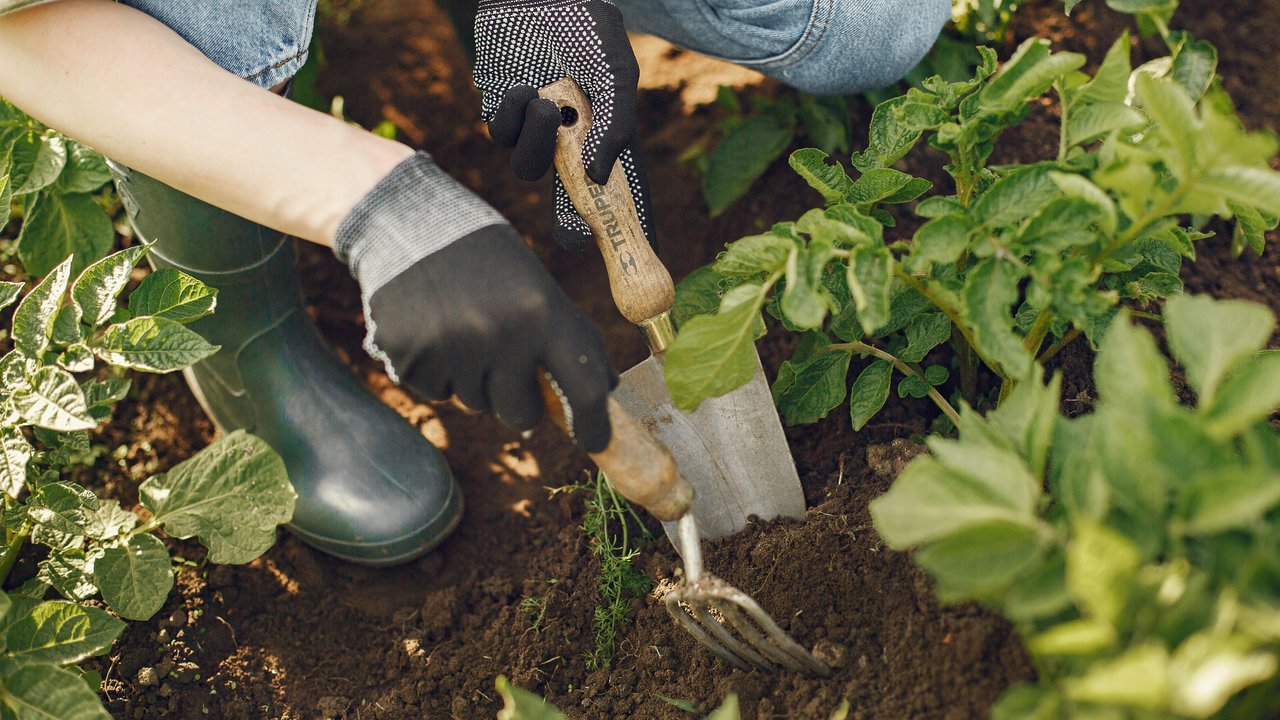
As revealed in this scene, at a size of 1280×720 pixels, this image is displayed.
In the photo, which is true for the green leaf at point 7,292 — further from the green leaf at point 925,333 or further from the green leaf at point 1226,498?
the green leaf at point 1226,498

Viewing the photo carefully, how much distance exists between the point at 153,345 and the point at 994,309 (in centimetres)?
103

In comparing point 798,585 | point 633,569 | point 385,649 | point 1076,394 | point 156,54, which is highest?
point 156,54

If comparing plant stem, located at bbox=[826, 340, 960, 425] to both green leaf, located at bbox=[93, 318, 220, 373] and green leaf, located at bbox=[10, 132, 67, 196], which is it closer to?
green leaf, located at bbox=[93, 318, 220, 373]

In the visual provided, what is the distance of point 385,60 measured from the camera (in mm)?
2293

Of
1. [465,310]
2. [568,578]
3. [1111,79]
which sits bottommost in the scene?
[568,578]

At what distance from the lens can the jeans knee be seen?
1541 mm

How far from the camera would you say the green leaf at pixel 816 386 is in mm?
1336

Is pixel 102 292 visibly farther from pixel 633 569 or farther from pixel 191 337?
pixel 633 569

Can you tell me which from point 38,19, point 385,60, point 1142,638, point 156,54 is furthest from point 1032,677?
point 385,60

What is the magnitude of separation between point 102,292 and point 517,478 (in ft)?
2.51

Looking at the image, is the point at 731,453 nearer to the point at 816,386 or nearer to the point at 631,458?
the point at 816,386

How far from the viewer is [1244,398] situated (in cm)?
78

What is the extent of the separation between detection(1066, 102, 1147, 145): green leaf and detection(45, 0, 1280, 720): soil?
1.49 ft

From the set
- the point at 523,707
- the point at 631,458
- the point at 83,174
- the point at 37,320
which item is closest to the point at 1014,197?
the point at 631,458
